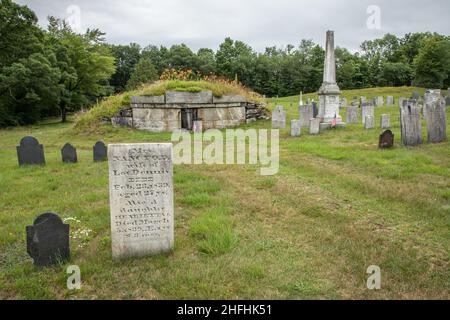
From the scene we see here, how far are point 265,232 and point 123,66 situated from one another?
69.0 meters

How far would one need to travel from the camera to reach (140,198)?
414 centimetres

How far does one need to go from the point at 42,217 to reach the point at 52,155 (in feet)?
27.6

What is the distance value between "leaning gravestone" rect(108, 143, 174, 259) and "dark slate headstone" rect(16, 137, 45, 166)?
6594 millimetres

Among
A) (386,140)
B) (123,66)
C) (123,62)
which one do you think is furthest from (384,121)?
(123,62)

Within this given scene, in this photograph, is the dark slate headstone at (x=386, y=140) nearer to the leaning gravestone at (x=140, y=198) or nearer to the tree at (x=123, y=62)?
the leaning gravestone at (x=140, y=198)

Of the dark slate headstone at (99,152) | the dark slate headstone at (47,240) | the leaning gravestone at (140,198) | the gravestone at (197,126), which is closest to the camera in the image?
the dark slate headstone at (47,240)

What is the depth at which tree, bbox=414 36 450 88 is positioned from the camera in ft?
145

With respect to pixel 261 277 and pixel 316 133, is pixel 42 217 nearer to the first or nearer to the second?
pixel 261 277

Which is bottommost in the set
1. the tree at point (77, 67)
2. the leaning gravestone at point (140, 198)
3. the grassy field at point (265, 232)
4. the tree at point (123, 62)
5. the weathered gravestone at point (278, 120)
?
the grassy field at point (265, 232)

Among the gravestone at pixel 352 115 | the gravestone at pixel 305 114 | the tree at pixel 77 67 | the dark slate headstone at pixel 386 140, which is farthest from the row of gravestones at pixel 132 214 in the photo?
the tree at pixel 77 67

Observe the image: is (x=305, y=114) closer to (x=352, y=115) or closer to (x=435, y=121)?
(x=352, y=115)

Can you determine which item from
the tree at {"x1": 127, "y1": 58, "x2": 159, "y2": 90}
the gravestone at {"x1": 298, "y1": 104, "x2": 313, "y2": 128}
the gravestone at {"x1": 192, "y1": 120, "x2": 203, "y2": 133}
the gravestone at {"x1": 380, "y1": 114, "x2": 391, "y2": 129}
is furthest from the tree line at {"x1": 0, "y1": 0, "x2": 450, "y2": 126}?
the gravestone at {"x1": 380, "y1": 114, "x2": 391, "y2": 129}

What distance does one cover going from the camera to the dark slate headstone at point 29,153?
9312mm

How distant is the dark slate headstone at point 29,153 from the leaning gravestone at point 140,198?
6594 mm
